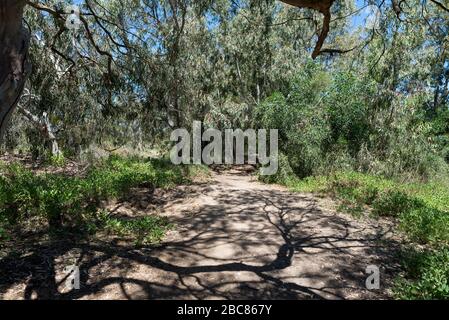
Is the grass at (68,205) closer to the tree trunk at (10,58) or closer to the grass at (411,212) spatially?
the tree trunk at (10,58)

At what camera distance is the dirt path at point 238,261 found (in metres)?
3.83

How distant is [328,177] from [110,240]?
6614 mm

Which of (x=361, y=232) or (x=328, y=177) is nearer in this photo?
(x=361, y=232)

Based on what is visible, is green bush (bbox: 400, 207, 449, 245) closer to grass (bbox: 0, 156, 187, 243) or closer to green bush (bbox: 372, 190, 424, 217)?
green bush (bbox: 372, 190, 424, 217)

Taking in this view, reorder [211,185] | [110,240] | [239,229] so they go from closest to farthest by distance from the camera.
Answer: [110,240] < [239,229] < [211,185]

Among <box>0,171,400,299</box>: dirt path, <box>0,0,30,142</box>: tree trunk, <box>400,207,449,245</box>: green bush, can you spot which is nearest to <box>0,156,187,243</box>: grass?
<box>0,171,400,299</box>: dirt path

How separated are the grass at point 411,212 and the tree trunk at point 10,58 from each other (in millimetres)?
3777

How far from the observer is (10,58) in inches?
97.1

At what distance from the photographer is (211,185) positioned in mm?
10102

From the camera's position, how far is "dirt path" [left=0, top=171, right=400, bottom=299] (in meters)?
3.83

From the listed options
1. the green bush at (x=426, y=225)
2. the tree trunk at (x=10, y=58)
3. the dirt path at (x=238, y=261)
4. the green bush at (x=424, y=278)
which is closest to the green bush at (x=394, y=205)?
the green bush at (x=426, y=225)

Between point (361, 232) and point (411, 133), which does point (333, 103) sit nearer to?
point (411, 133)
